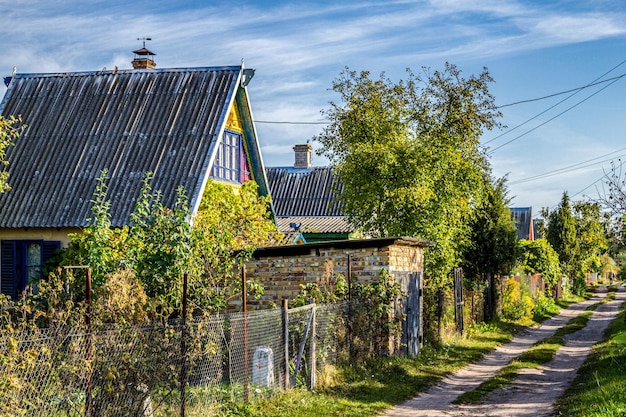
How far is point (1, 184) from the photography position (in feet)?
58.9

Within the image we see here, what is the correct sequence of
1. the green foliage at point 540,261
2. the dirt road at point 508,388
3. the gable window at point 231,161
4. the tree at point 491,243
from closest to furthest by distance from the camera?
the dirt road at point 508,388 → the gable window at point 231,161 → the tree at point 491,243 → the green foliage at point 540,261

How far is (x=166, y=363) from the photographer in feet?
34.6

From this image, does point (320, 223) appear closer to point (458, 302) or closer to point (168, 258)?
point (458, 302)

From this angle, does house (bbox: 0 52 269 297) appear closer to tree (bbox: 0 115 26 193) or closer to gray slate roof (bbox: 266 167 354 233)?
tree (bbox: 0 115 26 193)

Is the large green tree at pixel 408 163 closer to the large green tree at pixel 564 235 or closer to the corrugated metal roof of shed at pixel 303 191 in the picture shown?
the corrugated metal roof of shed at pixel 303 191

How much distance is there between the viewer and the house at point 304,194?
38.8 metres

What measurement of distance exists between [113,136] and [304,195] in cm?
2040

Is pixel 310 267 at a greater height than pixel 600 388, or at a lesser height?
greater

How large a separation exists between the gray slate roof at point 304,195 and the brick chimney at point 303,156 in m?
0.77

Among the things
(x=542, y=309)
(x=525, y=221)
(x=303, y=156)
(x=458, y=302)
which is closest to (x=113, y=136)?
(x=458, y=302)

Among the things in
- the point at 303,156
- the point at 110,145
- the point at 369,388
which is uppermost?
the point at 303,156

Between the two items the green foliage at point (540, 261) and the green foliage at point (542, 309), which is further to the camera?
the green foliage at point (540, 261)

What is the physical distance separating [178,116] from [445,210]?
7.65 meters

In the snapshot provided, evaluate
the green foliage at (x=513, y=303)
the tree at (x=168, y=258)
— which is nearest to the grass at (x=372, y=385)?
the tree at (x=168, y=258)
